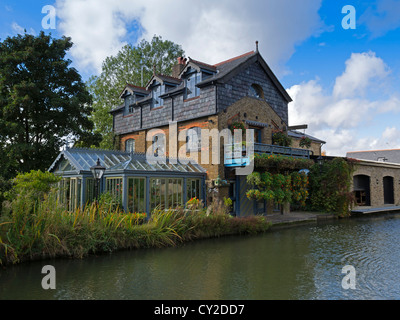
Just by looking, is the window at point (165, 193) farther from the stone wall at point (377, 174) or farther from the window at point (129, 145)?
the stone wall at point (377, 174)

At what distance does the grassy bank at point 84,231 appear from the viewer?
7.49 meters

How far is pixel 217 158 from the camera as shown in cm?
1492

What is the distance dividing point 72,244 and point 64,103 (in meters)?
10.4

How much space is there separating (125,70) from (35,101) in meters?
13.5

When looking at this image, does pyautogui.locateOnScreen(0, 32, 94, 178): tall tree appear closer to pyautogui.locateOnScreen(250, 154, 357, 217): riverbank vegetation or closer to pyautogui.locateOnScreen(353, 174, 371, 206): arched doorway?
pyautogui.locateOnScreen(250, 154, 357, 217): riverbank vegetation

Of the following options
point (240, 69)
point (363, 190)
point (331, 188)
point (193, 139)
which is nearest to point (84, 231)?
point (193, 139)

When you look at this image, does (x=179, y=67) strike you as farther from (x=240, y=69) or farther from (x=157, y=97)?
(x=240, y=69)

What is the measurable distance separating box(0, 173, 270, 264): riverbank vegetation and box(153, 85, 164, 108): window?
9.01 meters

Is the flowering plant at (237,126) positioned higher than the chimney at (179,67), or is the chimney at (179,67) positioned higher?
the chimney at (179,67)

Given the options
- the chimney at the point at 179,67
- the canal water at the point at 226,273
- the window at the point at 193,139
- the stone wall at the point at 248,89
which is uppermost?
the chimney at the point at 179,67

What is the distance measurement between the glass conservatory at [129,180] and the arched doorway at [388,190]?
1887 cm

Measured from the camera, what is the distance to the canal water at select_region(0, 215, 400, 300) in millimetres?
5594

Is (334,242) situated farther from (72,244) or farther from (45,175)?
(45,175)

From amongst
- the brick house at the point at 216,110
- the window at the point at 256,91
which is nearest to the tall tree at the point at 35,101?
the brick house at the point at 216,110
